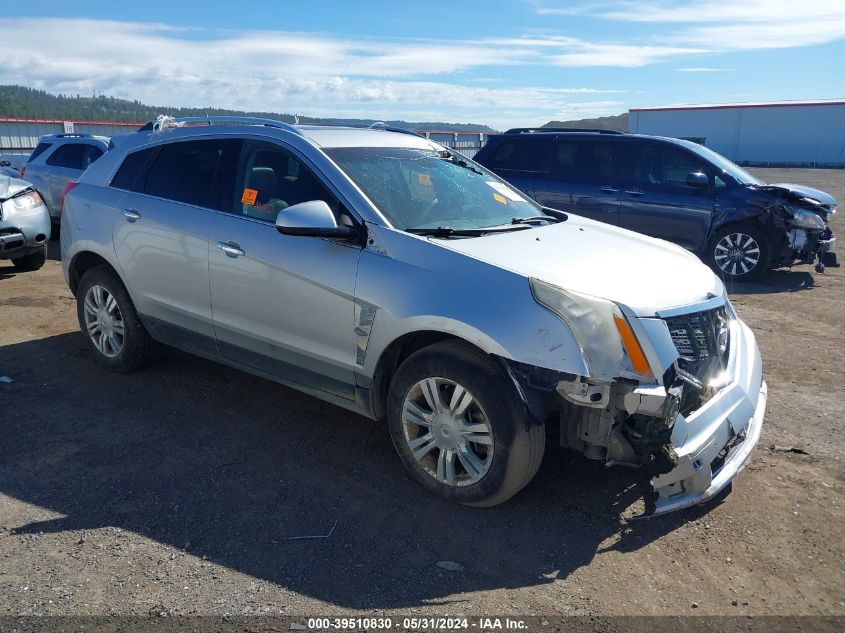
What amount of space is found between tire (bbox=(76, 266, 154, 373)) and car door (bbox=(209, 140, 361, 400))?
1051 mm

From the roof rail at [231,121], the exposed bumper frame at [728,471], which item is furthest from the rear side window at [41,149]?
the exposed bumper frame at [728,471]

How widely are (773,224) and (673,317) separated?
23.0 feet

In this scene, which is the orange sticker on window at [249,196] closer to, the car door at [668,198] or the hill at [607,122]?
the car door at [668,198]

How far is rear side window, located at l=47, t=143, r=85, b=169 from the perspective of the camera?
12094mm

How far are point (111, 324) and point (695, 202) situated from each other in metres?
7.50

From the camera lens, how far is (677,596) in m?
3.05

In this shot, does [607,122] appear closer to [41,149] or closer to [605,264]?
[41,149]

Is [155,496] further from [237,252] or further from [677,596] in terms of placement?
[677,596]

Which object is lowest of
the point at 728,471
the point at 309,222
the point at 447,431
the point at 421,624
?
the point at 421,624

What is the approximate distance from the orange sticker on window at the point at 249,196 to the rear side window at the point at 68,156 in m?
8.93

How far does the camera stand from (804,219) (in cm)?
934

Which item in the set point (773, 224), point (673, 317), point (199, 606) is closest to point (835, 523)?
point (673, 317)

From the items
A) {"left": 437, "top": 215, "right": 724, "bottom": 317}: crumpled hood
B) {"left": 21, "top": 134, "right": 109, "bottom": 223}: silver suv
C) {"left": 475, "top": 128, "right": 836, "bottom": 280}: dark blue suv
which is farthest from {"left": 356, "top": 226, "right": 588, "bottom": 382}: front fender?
{"left": 21, "top": 134, "right": 109, "bottom": 223}: silver suv

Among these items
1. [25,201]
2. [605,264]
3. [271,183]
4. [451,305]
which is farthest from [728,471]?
[25,201]
